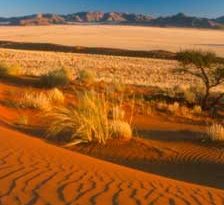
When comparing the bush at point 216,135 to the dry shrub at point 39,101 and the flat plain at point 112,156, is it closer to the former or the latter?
the flat plain at point 112,156

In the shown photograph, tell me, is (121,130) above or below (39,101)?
above

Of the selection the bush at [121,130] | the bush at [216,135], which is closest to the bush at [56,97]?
the bush at [121,130]

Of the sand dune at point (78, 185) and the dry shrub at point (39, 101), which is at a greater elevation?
the sand dune at point (78, 185)

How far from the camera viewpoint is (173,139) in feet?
55.0

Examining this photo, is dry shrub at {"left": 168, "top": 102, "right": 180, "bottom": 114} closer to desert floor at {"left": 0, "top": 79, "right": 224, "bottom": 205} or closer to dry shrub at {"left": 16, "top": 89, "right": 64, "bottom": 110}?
desert floor at {"left": 0, "top": 79, "right": 224, "bottom": 205}

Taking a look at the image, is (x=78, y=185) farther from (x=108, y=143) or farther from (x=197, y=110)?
(x=197, y=110)

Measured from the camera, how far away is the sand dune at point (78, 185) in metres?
7.37

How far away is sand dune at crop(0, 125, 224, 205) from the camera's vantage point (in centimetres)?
737

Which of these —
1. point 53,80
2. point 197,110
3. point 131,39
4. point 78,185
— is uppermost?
point 78,185

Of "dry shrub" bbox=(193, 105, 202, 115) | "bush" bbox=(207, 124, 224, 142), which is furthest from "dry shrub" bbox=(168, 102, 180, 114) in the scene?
"bush" bbox=(207, 124, 224, 142)

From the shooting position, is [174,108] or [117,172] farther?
[174,108]

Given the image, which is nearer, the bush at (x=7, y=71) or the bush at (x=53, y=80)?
the bush at (x=53, y=80)

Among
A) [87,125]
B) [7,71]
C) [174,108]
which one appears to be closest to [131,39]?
[7,71]

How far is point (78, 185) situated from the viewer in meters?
8.18
